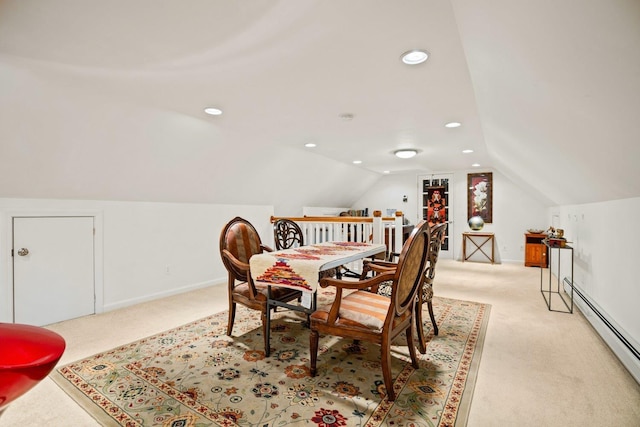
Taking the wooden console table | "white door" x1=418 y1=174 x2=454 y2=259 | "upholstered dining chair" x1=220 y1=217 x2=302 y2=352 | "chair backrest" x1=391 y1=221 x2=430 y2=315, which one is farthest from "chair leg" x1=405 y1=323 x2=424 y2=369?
"white door" x1=418 y1=174 x2=454 y2=259

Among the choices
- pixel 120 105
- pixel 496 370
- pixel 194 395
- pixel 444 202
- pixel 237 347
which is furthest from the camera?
pixel 444 202

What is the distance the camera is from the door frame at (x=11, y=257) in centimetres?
297

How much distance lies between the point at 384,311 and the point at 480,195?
20.8 ft

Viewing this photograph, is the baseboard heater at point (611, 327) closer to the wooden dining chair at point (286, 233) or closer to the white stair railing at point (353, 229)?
the white stair railing at point (353, 229)

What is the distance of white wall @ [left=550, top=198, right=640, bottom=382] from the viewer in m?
2.37

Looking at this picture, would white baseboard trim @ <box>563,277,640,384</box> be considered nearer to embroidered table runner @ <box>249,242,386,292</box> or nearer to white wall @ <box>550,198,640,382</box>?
white wall @ <box>550,198,640,382</box>

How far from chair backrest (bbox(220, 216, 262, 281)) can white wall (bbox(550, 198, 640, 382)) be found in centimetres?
302

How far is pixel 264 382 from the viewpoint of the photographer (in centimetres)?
213

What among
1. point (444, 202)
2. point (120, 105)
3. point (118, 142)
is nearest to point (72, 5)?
point (120, 105)

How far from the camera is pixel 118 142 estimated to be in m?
3.19

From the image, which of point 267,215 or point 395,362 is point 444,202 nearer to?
point 267,215

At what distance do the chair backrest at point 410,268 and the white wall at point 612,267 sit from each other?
1582 millimetres

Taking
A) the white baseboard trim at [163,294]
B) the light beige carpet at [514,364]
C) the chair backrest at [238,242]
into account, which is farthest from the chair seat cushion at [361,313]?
the white baseboard trim at [163,294]

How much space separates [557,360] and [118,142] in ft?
14.2
